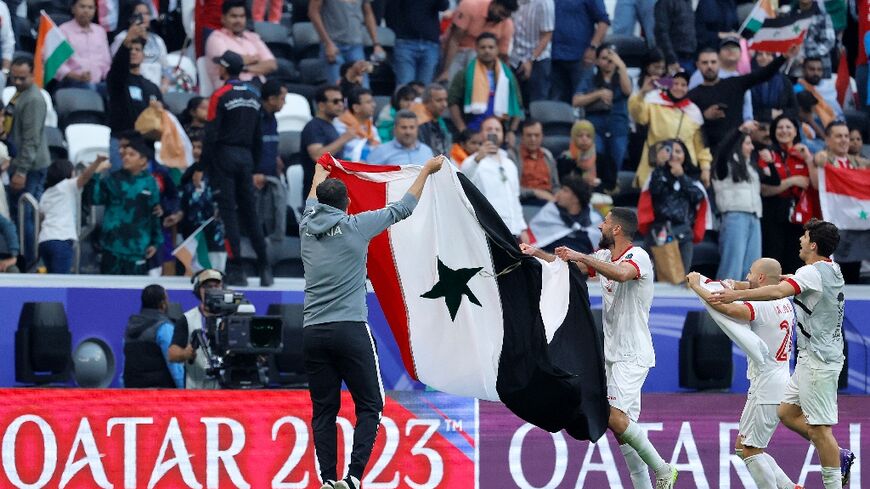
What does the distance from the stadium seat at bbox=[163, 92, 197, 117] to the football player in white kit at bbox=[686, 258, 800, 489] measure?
771 centimetres

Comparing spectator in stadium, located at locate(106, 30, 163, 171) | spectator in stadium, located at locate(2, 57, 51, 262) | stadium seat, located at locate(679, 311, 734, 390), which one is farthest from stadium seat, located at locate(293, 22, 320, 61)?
stadium seat, located at locate(679, 311, 734, 390)

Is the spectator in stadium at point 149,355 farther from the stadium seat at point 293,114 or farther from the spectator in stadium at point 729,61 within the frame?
the spectator in stadium at point 729,61

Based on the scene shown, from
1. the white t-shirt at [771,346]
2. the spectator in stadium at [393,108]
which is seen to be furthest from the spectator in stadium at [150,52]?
the white t-shirt at [771,346]

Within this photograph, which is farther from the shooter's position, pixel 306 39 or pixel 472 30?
pixel 306 39

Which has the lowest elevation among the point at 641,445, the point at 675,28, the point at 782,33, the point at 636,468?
the point at 636,468

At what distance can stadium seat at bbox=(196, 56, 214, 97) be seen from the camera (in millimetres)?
17859

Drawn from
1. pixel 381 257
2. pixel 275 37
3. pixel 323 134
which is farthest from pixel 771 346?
pixel 275 37

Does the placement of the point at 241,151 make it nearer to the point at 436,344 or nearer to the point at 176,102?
the point at 176,102

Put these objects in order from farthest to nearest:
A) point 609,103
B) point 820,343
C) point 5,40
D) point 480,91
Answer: point 609,103 → point 480,91 → point 5,40 → point 820,343

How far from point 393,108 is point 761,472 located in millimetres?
7053

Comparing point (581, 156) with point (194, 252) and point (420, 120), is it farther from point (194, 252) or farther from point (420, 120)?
point (194, 252)

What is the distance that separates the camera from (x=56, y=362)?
610 inches

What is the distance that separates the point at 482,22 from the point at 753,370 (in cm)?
755

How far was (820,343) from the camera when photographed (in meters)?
11.9
